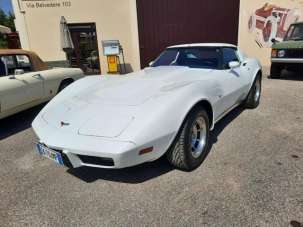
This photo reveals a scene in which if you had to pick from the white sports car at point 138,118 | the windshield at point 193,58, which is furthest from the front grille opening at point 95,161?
the windshield at point 193,58

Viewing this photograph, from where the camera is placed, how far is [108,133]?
220 centimetres

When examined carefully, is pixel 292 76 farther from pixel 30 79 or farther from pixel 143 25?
pixel 30 79

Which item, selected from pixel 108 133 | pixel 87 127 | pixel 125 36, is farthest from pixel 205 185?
pixel 125 36

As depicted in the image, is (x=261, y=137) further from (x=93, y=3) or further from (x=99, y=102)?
(x=93, y=3)

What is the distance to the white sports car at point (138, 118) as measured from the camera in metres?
2.18

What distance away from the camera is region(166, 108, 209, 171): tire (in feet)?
8.27

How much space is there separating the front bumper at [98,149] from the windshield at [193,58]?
184 cm

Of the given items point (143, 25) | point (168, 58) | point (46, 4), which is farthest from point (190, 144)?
point (46, 4)

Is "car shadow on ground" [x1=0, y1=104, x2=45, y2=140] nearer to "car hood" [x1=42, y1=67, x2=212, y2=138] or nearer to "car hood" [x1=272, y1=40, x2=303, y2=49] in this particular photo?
"car hood" [x1=42, y1=67, x2=212, y2=138]

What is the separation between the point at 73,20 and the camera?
32.6 ft

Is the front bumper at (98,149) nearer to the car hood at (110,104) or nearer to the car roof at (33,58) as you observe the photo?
the car hood at (110,104)

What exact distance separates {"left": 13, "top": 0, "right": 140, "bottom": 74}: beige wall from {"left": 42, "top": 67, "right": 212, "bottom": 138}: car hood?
7.31 meters

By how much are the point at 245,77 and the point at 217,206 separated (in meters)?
2.57

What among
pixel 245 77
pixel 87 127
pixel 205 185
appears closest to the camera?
pixel 87 127
